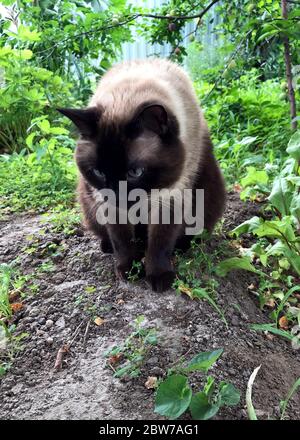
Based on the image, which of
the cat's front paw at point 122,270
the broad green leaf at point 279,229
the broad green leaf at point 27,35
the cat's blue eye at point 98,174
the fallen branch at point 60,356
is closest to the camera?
the fallen branch at point 60,356

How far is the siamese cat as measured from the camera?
169cm

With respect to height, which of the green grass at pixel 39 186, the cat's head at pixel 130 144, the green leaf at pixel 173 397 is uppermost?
the cat's head at pixel 130 144

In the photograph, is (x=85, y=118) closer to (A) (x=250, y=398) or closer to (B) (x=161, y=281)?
(B) (x=161, y=281)

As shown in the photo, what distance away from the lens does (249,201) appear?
2775 millimetres

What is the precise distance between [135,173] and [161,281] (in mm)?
495

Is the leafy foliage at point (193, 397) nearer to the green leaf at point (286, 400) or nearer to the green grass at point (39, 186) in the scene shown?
the green leaf at point (286, 400)

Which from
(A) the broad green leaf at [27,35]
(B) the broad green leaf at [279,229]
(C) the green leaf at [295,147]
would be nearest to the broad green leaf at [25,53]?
(A) the broad green leaf at [27,35]

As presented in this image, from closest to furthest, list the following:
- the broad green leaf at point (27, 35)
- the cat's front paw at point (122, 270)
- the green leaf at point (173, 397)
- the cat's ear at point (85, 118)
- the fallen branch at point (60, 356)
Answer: the green leaf at point (173, 397) → the fallen branch at point (60, 356) → the cat's ear at point (85, 118) → the cat's front paw at point (122, 270) → the broad green leaf at point (27, 35)

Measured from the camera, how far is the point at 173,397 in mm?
1270

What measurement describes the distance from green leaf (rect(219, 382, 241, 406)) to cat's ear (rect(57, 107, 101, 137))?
1029 millimetres

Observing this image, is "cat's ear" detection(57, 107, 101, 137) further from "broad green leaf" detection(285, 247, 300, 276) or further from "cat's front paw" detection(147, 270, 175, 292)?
"broad green leaf" detection(285, 247, 300, 276)

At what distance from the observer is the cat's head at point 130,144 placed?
1673 mm

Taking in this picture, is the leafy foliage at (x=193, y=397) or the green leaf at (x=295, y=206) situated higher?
the green leaf at (x=295, y=206)

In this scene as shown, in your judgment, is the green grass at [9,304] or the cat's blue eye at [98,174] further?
the cat's blue eye at [98,174]
